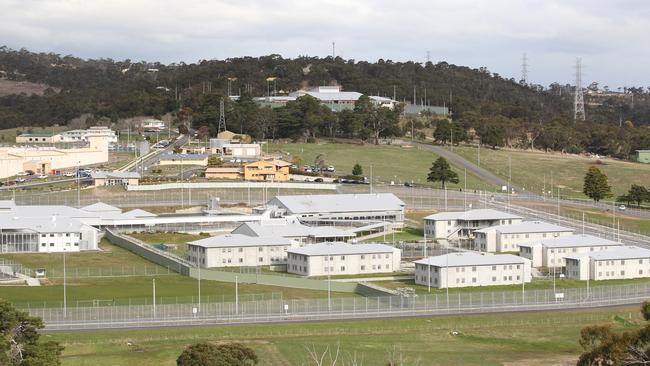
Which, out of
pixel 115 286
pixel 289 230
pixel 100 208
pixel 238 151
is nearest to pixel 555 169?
pixel 238 151

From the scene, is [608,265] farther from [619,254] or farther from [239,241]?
[239,241]

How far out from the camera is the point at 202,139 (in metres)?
132

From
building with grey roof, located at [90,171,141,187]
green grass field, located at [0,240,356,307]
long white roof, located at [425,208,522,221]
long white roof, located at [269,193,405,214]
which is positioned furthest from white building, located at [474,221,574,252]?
building with grey roof, located at [90,171,141,187]

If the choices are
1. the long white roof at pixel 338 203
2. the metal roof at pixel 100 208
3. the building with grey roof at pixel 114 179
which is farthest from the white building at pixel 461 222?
the building with grey roof at pixel 114 179

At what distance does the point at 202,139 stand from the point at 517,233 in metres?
59.2

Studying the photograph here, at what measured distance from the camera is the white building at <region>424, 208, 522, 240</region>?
268ft

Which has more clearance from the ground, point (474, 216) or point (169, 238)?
point (474, 216)

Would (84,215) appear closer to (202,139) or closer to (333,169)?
(333,169)

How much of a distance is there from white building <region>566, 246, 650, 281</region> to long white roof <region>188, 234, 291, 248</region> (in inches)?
612

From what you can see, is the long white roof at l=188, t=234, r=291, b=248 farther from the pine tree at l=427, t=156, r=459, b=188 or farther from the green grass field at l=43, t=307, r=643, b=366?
the pine tree at l=427, t=156, r=459, b=188

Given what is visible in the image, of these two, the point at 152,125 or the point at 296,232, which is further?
the point at 152,125

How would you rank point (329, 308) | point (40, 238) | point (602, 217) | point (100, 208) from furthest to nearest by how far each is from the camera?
point (602, 217) < point (100, 208) < point (40, 238) < point (329, 308)

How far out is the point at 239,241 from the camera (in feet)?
231

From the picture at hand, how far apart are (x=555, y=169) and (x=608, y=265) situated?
55.2 metres
